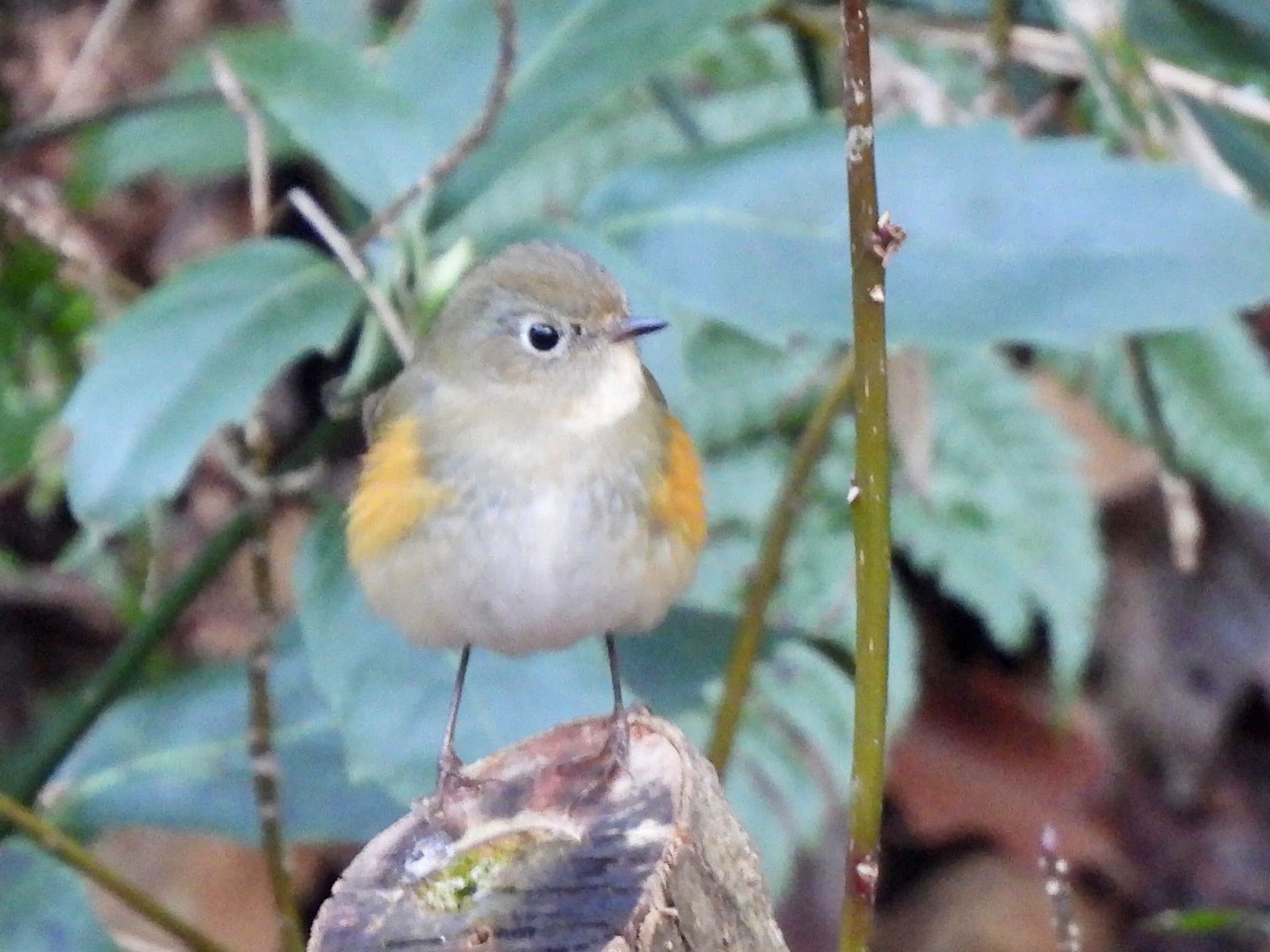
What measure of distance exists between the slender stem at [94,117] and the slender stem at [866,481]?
1.65 metres

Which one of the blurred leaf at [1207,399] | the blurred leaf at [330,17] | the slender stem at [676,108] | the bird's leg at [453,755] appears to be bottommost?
the blurred leaf at [1207,399]

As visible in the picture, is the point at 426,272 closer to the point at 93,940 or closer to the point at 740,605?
the point at 93,940

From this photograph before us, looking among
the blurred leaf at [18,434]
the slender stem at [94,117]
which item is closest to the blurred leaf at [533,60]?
the slender stem at [94,117]

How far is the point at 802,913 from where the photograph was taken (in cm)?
337

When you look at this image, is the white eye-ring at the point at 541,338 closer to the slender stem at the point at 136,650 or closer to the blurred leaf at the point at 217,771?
the slender stem at the point at 136,650

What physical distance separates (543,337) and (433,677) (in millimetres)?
405

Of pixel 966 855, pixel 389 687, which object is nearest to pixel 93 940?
pixel 389 687

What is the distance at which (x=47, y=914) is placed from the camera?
204cm

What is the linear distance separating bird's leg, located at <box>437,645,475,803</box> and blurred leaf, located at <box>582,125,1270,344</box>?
487mm

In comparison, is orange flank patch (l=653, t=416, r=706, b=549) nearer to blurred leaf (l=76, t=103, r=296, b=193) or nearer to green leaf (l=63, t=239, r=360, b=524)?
green leaf (l=63, t=239, r=360, b=524)

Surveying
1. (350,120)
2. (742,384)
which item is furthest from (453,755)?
(742,384)

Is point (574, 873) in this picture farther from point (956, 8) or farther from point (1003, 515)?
point (1003, 515)

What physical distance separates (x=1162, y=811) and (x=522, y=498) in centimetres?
271

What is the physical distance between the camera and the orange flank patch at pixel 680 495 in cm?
172
